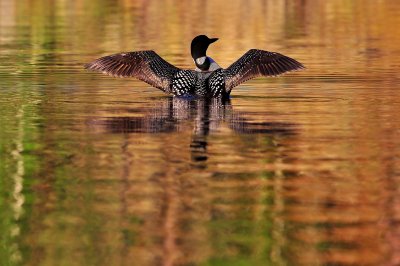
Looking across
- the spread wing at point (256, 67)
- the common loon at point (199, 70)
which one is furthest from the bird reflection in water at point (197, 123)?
the spread wing at point (256, 67)

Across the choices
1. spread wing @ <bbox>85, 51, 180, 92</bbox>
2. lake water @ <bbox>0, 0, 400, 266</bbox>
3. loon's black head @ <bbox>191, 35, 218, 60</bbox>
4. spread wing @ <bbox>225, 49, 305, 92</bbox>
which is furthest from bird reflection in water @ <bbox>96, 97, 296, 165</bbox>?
loon's black head @ <bbox>191, 35, 218, 60</bbox>

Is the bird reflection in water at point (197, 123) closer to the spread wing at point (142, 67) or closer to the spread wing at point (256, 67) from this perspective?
the spread wing at point (256, 67)

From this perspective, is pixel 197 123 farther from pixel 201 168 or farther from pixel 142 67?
pixel 142 67

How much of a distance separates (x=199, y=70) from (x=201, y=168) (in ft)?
22.5

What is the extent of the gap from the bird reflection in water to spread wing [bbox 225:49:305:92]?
89 cm

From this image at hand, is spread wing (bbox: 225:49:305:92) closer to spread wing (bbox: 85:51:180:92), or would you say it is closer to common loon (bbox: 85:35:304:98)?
common loon (bbox: 85:35:304:98)

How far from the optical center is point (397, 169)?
12070 mm

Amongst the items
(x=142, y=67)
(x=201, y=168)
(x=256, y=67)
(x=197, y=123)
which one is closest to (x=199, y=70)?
(x=256, y=67)

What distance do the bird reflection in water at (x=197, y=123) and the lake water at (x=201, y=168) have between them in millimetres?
20

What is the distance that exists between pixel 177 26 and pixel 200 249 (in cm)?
2870

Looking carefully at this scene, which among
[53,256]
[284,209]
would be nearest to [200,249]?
[53,256]

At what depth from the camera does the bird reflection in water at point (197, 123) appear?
575 inches

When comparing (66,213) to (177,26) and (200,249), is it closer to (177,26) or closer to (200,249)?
(200,249)

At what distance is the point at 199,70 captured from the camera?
62.4 ft
